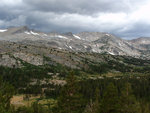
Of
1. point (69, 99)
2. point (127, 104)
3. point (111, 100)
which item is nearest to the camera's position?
point (69, 99)

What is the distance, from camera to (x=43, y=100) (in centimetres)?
15400

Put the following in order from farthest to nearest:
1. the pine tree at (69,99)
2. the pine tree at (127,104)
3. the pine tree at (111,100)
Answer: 1. the pine tree at (111,100)
2. the pine tree at (127,104)
3. the pine tree at (69,99)

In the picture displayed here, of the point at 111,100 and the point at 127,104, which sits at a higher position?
the point at 111,100

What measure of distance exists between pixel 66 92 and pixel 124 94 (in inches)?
546

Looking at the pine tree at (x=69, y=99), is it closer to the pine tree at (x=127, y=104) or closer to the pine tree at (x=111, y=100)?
the pine tree at (x=111, y=100)

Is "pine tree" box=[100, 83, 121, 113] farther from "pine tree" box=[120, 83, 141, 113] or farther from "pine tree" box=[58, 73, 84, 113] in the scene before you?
"pine tree" box=[58, 73, 84, 113]

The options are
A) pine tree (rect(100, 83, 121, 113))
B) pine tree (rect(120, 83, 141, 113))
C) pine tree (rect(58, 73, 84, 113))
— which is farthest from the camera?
pine tree (rect(100, 83, 121, 113))

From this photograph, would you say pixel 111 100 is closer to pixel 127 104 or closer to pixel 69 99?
pixel 127 104

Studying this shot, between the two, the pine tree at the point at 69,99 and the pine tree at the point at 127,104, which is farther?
the pine tree at the point at 127,104

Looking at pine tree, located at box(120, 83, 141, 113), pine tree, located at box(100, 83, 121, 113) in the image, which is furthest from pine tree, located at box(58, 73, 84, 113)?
pine tree, located at box(120, 83, 141, 113)

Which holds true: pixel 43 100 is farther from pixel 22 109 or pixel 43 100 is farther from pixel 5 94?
pixel 5 94

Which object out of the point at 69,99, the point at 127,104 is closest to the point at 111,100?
the point at 127,104

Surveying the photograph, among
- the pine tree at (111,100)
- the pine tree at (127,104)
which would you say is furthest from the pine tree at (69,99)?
the pine tree at (127,104)

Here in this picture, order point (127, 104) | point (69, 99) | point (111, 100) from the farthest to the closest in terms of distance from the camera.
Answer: point (111, 100), point (127, 104), point (69, 99)
